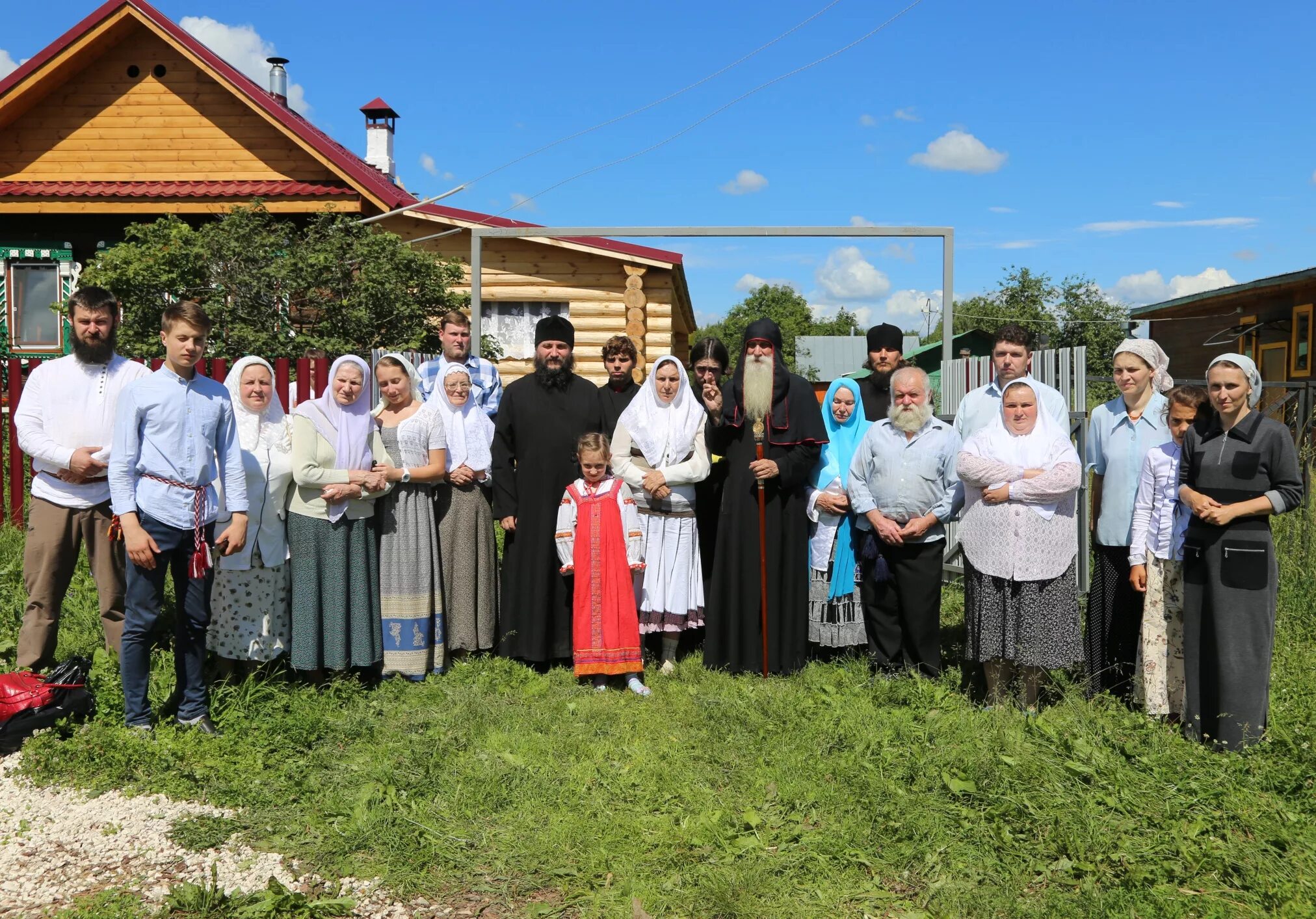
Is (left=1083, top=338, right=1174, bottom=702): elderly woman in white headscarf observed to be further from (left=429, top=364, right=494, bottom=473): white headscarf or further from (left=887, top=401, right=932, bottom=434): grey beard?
(left=429, top=364, right=494, bottom=473): white headscarf

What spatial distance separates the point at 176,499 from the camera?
432cm

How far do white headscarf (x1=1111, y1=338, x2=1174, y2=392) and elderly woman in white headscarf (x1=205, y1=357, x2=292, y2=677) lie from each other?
13.8 ft

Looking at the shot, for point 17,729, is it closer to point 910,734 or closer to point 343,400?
point 343,400

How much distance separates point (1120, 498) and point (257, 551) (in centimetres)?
433

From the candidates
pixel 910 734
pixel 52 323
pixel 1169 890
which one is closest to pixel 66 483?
pixel 910 734

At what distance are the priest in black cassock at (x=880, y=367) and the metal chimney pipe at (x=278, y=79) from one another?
15.6 meters

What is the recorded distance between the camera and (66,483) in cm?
479

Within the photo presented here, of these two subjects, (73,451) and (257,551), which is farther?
(257,551)

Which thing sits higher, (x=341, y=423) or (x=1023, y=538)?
(x=341, y=423)

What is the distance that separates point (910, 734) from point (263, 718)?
302cm

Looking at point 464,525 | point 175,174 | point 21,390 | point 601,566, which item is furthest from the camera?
point 175,174

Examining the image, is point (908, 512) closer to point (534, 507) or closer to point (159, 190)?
point (534, 507)

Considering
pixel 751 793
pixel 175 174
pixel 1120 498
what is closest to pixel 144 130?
pixel 175 174

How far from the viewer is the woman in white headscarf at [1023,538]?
4.54 meters
